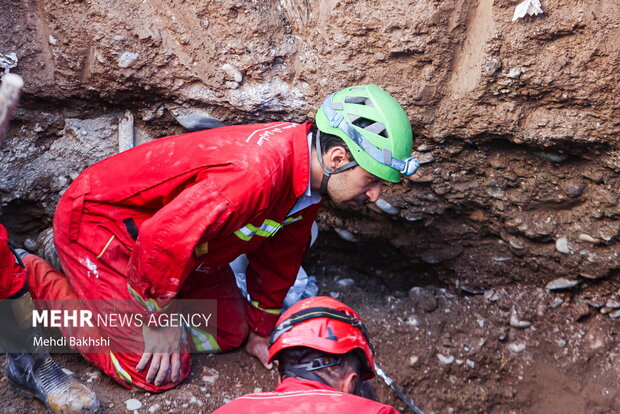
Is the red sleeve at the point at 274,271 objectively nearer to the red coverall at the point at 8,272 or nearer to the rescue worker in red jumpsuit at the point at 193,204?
the rescue worker in red jumpsuit at the point at 193,204

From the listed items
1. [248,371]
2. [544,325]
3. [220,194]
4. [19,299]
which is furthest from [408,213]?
[19,299]

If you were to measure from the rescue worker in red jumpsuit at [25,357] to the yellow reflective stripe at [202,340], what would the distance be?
53cm

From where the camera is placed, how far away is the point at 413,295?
11.2 ft

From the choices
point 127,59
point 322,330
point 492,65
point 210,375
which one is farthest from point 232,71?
point 322,330

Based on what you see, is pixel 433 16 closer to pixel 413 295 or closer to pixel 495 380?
pixel 413 295

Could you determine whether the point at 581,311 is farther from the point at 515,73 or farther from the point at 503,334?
the point at 515,73

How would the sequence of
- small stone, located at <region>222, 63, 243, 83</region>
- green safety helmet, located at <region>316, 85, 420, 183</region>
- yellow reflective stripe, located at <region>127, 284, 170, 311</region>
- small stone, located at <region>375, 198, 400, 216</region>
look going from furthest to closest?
small stone, located at <region>375, 198, 400, 216</region>, small stone, located at <region>222, 63, 243, 83</region>, yellow reflective stripe, located at <region>127, 284, 170, 311</region>, green safety helmet, located at <region>316, 85, 420, 183</region>

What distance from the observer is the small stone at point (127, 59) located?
2.88 metres

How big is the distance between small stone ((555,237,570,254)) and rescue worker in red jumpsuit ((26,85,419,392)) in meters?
1.16

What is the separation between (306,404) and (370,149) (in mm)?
1007

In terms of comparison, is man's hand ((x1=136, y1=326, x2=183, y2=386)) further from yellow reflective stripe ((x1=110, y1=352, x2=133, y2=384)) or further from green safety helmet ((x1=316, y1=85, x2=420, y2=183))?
green safety helmet ((x1=316, y1=85, x2=420, y2=183))

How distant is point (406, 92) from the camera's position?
111 inches

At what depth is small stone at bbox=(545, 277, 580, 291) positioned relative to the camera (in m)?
3.06

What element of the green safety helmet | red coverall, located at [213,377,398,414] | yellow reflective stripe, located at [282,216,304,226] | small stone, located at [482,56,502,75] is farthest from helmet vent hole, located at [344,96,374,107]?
red coverall, located at [213,377,398,414]
